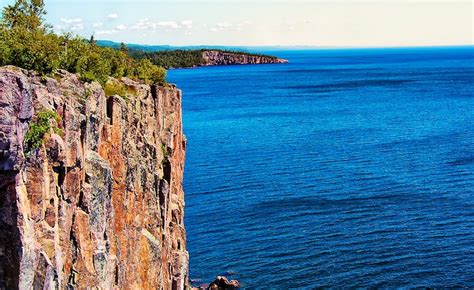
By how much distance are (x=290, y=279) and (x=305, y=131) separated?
2611 inches

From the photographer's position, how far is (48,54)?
2956 cm

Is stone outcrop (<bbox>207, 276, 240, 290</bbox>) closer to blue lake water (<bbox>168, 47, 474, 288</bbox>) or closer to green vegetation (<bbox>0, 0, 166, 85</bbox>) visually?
blue lake water (<bbox>168, 47, 474, 288</bbox>)

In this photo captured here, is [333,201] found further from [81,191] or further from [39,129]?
[39,129]

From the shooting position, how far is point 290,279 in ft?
177

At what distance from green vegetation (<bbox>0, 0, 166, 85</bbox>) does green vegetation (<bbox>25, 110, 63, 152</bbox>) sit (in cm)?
469

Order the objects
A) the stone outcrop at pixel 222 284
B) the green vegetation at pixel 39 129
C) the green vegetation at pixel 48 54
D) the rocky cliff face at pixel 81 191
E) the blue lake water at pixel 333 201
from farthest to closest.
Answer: the blue lake water at pixel 333 201 → the stone outcrop at pixel 222 284 → the green vegetation at pixel 48 54 → the green vegetation at pixel 39 129 → the rocky cliff face at pixel 81 191

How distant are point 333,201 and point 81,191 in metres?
48.6

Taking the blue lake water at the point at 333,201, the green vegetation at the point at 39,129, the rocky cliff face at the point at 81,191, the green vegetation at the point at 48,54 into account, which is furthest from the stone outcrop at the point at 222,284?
the green vegetation at the point at 39,129

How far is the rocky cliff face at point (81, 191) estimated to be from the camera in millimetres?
22516

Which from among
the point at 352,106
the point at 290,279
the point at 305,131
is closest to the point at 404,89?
the point at 352,106

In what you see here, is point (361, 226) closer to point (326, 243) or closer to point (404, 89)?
point (326, 243)

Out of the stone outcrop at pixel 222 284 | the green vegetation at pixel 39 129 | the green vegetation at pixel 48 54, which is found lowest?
the stone outcrop at pixel 222 284

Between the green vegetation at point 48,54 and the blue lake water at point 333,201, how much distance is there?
21.1m

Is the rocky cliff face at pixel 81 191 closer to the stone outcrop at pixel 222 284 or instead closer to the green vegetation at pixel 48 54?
the green vegetation at pixel 48 54
